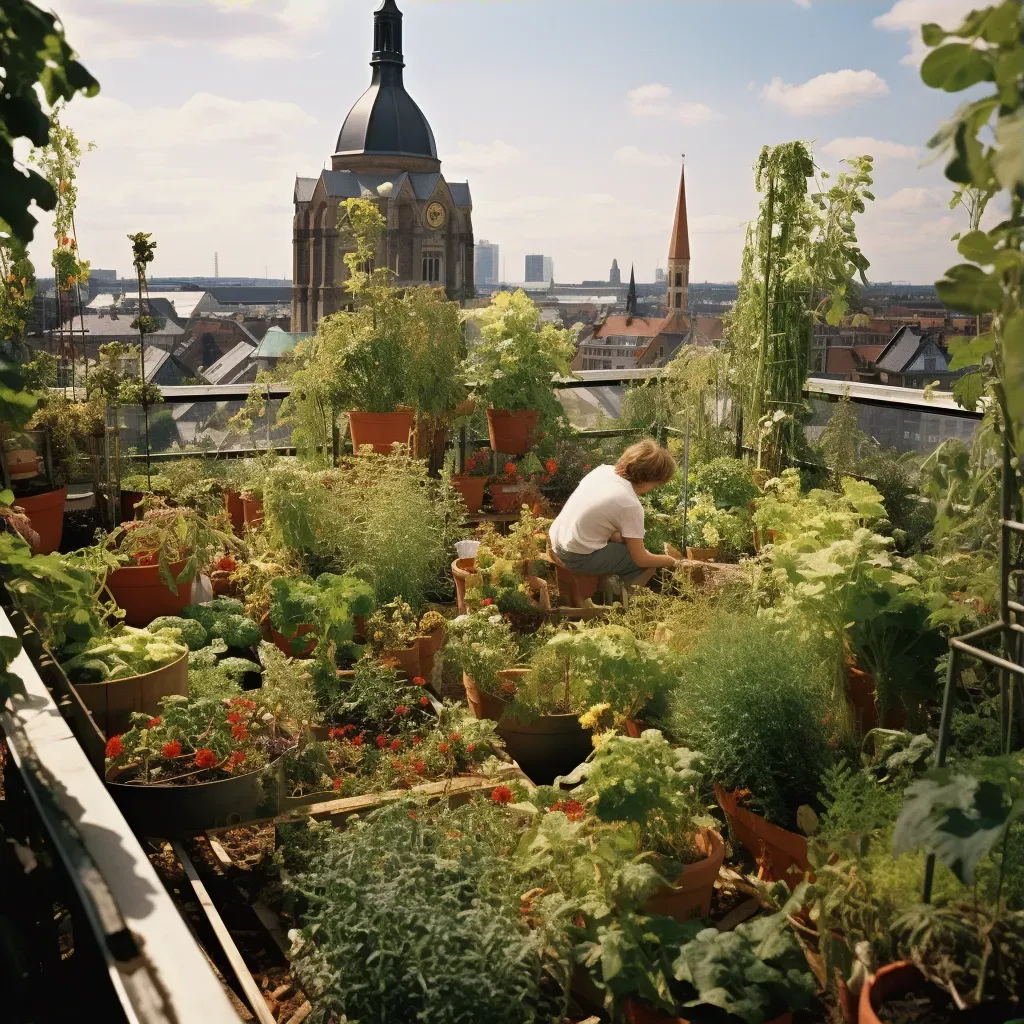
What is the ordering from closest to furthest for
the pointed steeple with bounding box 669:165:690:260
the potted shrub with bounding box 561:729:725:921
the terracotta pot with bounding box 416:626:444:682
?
the potted shrub with bounding box 561:729:725:921, the terracotta pot with bounding box 416:626:444:682, the pointed steeple with bounding box 669:165:690:260

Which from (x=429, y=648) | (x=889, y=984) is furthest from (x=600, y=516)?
(x=889, y=984)

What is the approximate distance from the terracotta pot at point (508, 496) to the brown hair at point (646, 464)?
1353 mm

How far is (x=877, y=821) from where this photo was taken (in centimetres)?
219

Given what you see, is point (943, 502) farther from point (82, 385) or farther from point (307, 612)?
point (82, 385)

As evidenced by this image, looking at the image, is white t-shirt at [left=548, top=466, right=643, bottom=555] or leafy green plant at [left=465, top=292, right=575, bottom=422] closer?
white t-shirt at [left=548, top=466, right=643, bottom=555]

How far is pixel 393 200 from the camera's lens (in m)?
59.6

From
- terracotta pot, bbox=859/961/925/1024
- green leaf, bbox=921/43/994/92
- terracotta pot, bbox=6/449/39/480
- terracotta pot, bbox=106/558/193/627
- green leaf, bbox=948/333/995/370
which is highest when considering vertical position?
green leaf, bbox=921/43/994/92

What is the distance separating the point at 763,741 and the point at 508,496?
10.8ft

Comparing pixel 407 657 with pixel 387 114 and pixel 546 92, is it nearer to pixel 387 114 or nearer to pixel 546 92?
pixel 546 92

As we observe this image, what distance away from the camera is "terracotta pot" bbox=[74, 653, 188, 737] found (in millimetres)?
2902

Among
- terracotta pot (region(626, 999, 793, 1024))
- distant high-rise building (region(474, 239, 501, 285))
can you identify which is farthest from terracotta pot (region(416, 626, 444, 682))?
distant high-rise building (region(474, 239, 501, 285))

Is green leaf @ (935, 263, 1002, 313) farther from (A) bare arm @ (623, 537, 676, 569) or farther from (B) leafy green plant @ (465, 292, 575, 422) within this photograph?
(B) leafy green plant @ (465, 292, 575, 422)

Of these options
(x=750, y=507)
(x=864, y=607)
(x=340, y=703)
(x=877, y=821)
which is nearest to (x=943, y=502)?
(x=864, y=607)

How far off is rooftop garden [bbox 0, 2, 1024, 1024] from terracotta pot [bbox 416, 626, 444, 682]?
24 mm
